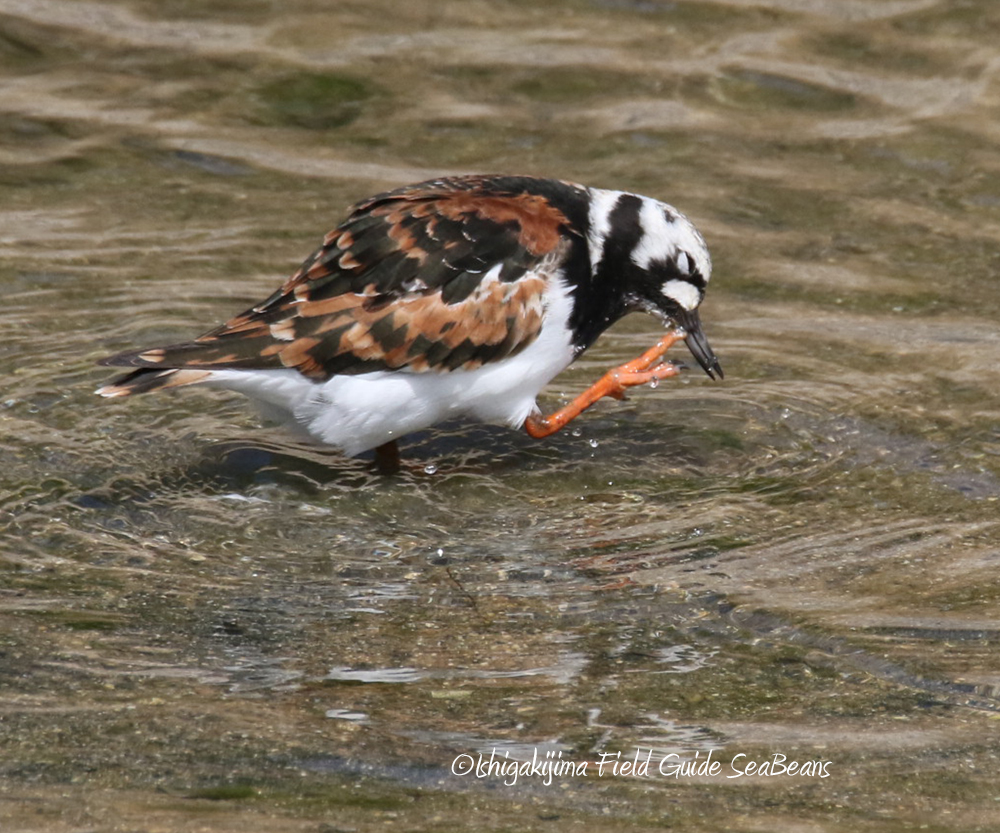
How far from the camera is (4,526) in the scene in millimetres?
5738

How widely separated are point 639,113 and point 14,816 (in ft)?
23.7

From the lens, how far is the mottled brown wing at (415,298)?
6.16 metres

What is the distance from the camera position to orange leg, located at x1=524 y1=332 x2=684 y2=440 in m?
6.78

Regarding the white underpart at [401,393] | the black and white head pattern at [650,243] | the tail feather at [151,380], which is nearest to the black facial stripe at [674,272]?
the black and white head pattern at [650,243]

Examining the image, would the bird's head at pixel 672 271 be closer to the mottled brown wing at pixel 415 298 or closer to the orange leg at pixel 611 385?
the orange leg at pixel 611 385

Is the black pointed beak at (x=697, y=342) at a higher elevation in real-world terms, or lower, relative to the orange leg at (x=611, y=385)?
higher

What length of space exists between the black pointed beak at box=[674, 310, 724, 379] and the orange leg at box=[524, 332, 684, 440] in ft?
0.17

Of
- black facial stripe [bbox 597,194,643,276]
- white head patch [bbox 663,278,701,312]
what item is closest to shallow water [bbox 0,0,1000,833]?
white head patch [bbox 663,278,701,312]

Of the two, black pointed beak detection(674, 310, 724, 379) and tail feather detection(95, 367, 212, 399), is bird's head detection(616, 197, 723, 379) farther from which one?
tail feather detection(95, 367, 212, 399)

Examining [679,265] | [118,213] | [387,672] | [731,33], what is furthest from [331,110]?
[387,672]

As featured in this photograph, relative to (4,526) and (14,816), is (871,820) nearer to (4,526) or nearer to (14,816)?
(14,816)

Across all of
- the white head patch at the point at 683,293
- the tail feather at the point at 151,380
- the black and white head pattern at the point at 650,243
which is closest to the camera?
the tail feather at the point at 151,380

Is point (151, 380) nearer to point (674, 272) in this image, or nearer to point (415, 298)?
point (415, 298)

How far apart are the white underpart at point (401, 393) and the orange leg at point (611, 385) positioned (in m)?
0.19
